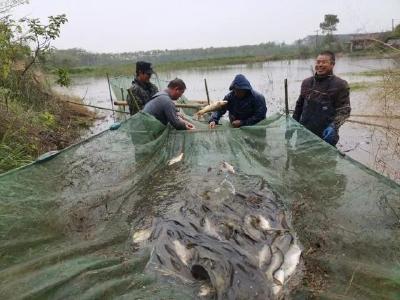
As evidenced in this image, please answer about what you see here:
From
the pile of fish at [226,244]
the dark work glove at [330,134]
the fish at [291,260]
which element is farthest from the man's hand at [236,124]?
the fish at [291,260]

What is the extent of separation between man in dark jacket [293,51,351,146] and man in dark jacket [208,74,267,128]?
680 mm

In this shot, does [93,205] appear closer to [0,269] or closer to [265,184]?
[0,269]

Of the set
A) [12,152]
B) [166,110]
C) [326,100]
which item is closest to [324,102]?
[326,100]

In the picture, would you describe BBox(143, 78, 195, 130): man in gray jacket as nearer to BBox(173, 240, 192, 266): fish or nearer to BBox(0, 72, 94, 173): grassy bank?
BBox(0, 72, 94, 173): grassy bank

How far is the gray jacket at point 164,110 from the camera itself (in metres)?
5.16

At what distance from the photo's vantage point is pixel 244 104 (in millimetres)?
5797

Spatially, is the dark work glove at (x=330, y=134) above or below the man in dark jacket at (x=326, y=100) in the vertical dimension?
below

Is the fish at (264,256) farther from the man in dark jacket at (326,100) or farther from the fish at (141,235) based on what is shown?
the man in dark jacket at (326,100)

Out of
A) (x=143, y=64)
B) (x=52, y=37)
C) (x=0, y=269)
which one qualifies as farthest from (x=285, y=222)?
→ (x=52, y=37)

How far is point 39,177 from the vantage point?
3.72m

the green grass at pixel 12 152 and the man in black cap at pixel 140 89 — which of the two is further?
the man in black cap at pixel 140 89

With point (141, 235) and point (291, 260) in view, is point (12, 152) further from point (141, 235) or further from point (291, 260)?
point (291, 260)

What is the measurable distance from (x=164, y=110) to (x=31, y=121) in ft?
12.6

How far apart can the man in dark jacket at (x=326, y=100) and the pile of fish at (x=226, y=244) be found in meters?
1.71
